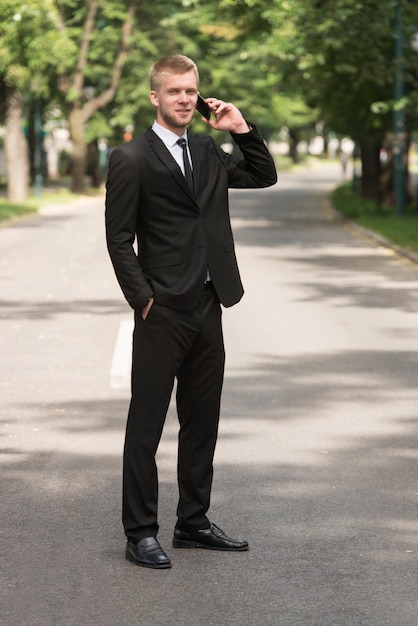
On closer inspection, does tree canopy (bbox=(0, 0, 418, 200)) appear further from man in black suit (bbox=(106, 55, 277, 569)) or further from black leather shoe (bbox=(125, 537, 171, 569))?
black leather shoe (bbox=(125, 537, 171, 569))

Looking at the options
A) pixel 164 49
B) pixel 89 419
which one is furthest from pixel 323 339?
pixel 164 49

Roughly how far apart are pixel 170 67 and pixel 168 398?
129 centimetres

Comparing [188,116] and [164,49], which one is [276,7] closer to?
[188,116]

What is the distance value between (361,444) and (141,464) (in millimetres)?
2576

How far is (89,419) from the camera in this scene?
27.1ft

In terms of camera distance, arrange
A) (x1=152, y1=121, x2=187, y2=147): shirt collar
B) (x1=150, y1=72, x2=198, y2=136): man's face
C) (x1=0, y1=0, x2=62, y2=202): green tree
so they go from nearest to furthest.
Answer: (x1=150, y1=72, x2=198, y2=136): man's face → (x1=152, y1=121, x2=187, y2=147): shirt collar → (x1=0, y1=0, x2=62, y2=202): green tree

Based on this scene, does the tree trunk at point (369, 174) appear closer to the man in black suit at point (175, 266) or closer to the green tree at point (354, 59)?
the green tree at point (354, 59)

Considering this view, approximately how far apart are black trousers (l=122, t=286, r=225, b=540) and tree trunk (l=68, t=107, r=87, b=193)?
4702 centimetres

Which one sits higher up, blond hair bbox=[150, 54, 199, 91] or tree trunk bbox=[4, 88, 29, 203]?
blond hair bbox=[150, 54, 199, 91]

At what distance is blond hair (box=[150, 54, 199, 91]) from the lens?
5070mm

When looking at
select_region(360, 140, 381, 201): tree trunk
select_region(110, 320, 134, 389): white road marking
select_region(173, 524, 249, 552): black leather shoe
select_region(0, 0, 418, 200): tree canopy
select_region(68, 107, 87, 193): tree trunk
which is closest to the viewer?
select_region(173, 524, 249, 552): black leather shoe

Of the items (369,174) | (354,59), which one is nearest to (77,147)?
(369,174)

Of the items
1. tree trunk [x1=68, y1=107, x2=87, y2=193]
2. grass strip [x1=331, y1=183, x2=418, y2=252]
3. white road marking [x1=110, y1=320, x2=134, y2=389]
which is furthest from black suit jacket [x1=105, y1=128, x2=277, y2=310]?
tree trunk [x1=68, y1=107, x2=87, y2=193]

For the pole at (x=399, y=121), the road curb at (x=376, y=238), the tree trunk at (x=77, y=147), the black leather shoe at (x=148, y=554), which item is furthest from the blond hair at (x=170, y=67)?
the tree trunk at (x=77, y=147)
